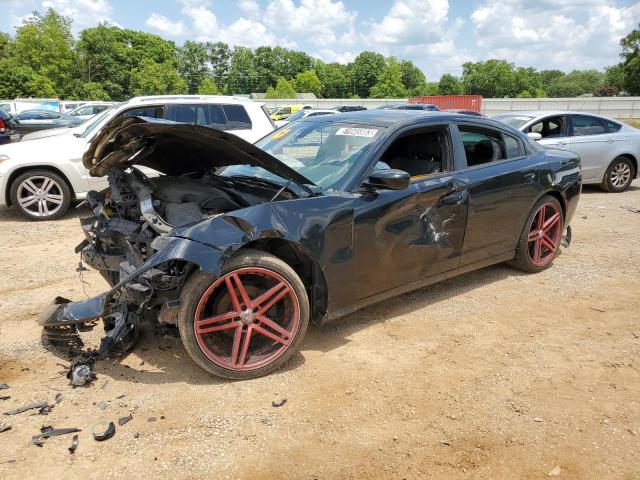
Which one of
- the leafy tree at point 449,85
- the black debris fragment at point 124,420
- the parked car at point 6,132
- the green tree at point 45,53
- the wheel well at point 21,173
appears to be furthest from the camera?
the leafy tree at point 449,85

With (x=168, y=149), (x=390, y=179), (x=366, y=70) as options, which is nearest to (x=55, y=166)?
(x=168, y=149)

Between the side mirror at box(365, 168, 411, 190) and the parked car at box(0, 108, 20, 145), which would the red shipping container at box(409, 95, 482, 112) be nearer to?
the parked car at box(0, 108, 20, 145)

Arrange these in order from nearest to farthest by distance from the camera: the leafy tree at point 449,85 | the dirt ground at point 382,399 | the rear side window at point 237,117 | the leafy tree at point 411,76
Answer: the dirt ground at point 382,399 → the rear side window at point 237,117 → the leafy tree at point 449,85 → the leafy tree at point 411,76

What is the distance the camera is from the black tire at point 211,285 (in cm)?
289

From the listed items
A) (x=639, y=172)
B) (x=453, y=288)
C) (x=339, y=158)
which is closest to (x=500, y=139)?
(x=453, y=288)

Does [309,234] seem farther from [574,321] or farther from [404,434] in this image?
[574,321]

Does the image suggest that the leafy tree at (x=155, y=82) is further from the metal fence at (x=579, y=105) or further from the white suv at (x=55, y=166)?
the white suv at (x=55, y=166)

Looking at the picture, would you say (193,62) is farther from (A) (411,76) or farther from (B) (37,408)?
(B) (37,408)

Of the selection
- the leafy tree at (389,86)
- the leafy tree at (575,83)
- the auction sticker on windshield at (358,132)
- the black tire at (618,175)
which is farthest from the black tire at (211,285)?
the leafy tree at (575,83)

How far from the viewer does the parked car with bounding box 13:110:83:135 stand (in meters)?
15.7

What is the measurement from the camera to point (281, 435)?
2.66 metres

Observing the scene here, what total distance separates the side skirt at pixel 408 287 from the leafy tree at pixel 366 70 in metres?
101

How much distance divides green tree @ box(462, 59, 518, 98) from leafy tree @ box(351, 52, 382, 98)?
18983 millimetres

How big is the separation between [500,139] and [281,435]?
11.3ft
